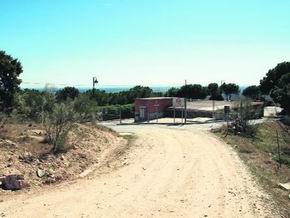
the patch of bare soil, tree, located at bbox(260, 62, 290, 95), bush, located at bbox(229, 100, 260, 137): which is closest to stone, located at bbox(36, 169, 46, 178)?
the patch of bare soil

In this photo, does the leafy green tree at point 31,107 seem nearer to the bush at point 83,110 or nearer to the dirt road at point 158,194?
the bush at point 83,110

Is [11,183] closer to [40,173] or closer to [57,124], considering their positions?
[40,173]

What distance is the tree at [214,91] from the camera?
96.1 meters

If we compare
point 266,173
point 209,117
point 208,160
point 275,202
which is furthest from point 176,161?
point 209,117

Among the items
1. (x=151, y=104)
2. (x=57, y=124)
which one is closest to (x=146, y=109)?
(x=151, y=104)

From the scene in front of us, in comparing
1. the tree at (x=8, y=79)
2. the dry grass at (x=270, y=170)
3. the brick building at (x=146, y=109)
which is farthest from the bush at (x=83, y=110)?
the brick building at (x=146, y=109)

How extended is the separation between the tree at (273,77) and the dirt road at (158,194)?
6059 cm

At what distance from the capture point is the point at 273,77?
80.3 metres

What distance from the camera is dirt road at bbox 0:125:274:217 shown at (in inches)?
501

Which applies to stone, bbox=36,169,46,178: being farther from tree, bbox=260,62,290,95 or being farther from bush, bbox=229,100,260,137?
tree, bbox=260,62,290,95

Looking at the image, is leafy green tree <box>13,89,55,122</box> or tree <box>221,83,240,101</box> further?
tree <box>221,83,240,101</box>

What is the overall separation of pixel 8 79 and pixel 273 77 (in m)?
62.5

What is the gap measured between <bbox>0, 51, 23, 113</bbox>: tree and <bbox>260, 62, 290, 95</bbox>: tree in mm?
59009

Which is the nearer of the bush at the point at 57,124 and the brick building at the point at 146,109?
the bush at the point at 57,124
